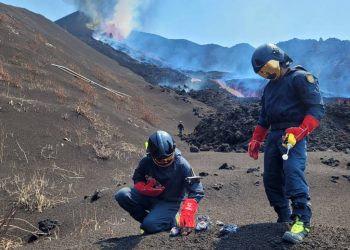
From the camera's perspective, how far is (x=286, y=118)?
4680 mm

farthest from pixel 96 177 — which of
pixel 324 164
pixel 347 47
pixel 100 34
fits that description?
pixel 100 34

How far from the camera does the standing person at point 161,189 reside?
4.78m

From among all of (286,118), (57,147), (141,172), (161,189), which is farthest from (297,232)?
(57,147)

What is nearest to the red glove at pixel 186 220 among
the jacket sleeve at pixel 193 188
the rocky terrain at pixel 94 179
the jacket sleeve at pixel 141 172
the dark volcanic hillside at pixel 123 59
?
the rocky terrain at pixel 94 179

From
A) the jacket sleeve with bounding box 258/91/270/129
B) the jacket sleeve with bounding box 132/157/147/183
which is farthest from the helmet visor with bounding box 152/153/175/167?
the jacket sleeve with bounding box 258/91/270/129

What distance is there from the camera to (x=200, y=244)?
162 inches

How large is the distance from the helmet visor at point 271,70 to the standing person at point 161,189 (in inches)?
44.8

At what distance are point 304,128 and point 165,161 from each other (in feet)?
4.62

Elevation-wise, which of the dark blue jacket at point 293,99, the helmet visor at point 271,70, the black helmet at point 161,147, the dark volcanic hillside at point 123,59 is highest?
the dark volcanic hillside at point 123,59

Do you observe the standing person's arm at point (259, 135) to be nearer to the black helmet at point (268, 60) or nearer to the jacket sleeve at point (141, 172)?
the black helmet at point (268, 60)

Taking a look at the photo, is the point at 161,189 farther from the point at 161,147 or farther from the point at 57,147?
the point at 57,147

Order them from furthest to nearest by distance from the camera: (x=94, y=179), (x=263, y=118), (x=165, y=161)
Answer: (x=94, y=179) < (x=263, y=118) < (x=165, y=161)

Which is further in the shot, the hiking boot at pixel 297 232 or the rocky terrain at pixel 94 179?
the rocky terrain at pixel 94 179

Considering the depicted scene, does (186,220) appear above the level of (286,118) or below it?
below
